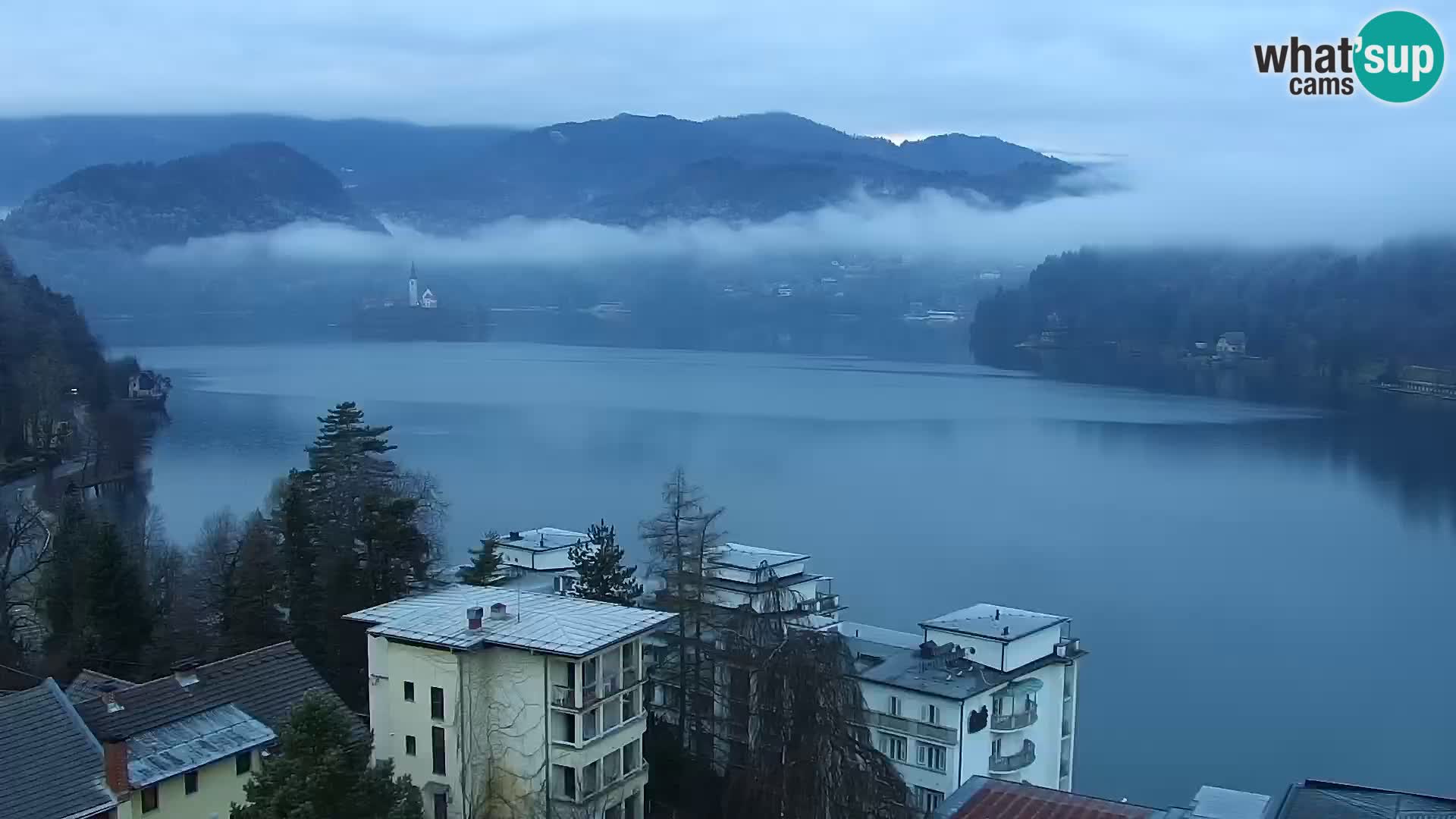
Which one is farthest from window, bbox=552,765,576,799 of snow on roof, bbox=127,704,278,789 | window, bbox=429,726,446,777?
snow on roof, bbox=127,704,278,789

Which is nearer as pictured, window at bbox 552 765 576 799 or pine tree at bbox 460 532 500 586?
window at bbox 552 765 576 799

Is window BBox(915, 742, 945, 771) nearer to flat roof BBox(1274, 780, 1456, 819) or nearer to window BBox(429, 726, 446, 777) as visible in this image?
window BBox(429, 726, 446, 777)

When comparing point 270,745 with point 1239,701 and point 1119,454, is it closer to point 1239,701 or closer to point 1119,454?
point 1239,701

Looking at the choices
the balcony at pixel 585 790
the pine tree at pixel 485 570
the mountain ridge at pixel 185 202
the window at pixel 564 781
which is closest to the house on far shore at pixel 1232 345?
the pine tree at pixel 485 570

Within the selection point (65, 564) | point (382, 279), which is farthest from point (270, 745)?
point (382, 279)

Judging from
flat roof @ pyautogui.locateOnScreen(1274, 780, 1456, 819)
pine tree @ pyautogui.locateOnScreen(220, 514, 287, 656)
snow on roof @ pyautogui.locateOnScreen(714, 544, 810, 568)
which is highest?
flat roof @ pyautogui.locateOnScreen(1274, 780, 1456, 819)

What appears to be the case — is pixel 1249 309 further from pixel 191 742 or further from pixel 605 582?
pixel 191 742

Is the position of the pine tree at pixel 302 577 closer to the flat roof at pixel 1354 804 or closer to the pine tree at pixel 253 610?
the pine tree at pixel 253 610
